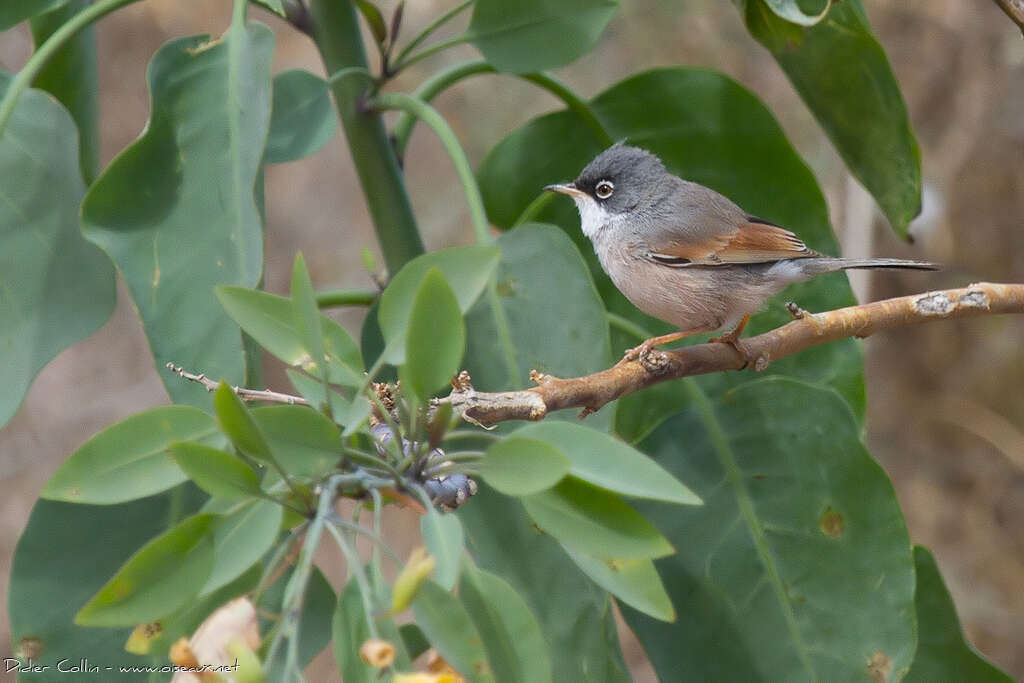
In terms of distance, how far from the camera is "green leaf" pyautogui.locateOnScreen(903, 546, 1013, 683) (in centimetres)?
196

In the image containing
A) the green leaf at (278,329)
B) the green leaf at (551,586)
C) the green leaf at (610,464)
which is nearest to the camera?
the green leaf at (610,464)

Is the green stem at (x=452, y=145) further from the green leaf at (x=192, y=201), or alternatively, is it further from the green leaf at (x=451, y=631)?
the green leaf at (x=451, y=631)

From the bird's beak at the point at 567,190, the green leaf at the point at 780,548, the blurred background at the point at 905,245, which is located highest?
the bird's beak at the point at 567,190

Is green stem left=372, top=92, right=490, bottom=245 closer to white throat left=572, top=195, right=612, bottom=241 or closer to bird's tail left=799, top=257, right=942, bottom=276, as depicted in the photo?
white throat left=572, top=195, right=612, bottom=241

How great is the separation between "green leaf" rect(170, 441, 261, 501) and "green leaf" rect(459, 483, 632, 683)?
0.69 metres

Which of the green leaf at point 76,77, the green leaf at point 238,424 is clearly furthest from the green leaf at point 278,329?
the green leaf at point 76,77

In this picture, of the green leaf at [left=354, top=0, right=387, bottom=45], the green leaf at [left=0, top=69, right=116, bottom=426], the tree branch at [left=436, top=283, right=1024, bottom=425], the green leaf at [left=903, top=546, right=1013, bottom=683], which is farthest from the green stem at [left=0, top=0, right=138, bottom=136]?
the green leaf at [left=903, top=546, right=1013, bottom=683]

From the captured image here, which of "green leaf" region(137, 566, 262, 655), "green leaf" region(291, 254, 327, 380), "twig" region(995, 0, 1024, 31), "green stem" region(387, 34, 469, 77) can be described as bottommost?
"twig" region(995, 0, 1024, 31)

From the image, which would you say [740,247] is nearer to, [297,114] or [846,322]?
[846,322]

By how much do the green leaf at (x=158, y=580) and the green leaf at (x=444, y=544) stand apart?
0.70 ft

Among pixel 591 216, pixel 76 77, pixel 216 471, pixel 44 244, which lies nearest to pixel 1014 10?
pixel 591 216

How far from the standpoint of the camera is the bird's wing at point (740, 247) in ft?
6.88

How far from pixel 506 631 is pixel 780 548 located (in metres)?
1.00

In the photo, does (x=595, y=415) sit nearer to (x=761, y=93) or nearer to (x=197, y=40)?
(x=197, y=40)
